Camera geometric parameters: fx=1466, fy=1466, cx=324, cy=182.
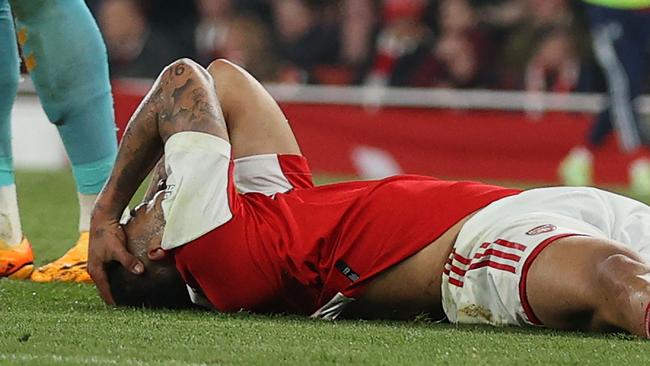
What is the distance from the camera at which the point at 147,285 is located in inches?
123

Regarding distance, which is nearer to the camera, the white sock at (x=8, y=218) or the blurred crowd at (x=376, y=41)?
the white sock at (x=8, y=218)

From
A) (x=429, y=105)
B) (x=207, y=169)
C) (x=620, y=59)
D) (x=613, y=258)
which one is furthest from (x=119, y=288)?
(x=429, y=105)

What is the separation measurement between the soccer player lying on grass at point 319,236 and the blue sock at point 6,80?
33.7 inches

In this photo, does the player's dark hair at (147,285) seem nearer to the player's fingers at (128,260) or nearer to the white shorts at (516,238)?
the player's fingers at (128,260)

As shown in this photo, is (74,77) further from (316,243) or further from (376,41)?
(376,41)

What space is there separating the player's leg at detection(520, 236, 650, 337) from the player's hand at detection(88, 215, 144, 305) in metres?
0.83

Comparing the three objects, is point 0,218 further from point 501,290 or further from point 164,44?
point 164,44

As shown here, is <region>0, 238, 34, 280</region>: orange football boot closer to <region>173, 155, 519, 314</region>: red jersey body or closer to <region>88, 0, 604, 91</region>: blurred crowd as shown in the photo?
<region>173, 155, 519, 314</region>: red jersey body

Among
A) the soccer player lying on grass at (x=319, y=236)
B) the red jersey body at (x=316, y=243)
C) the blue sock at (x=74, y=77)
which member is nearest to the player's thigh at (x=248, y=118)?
the soccer player lying on grass at (x=319, y=236)

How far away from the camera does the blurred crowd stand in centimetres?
1102

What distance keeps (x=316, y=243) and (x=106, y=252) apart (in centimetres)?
45

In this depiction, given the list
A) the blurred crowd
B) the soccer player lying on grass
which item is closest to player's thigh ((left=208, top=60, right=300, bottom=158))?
the soccer player lying on grass

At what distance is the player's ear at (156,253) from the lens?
302 cm

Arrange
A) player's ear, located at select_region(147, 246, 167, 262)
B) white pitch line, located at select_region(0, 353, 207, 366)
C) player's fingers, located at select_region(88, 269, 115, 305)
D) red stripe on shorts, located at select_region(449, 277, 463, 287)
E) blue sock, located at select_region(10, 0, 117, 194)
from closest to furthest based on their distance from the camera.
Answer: white pitch line, located at select_region(0, 353, 207, 366) → red stripe on shorts, located at select_region(449, 277, 463, 287) → player's ear, located at select_region(147, 246, 167, 262) → player's fingers, located at select_region(88, 269, 115, 305) → blue sock, located at select_region(10, 0, 117, 194)
